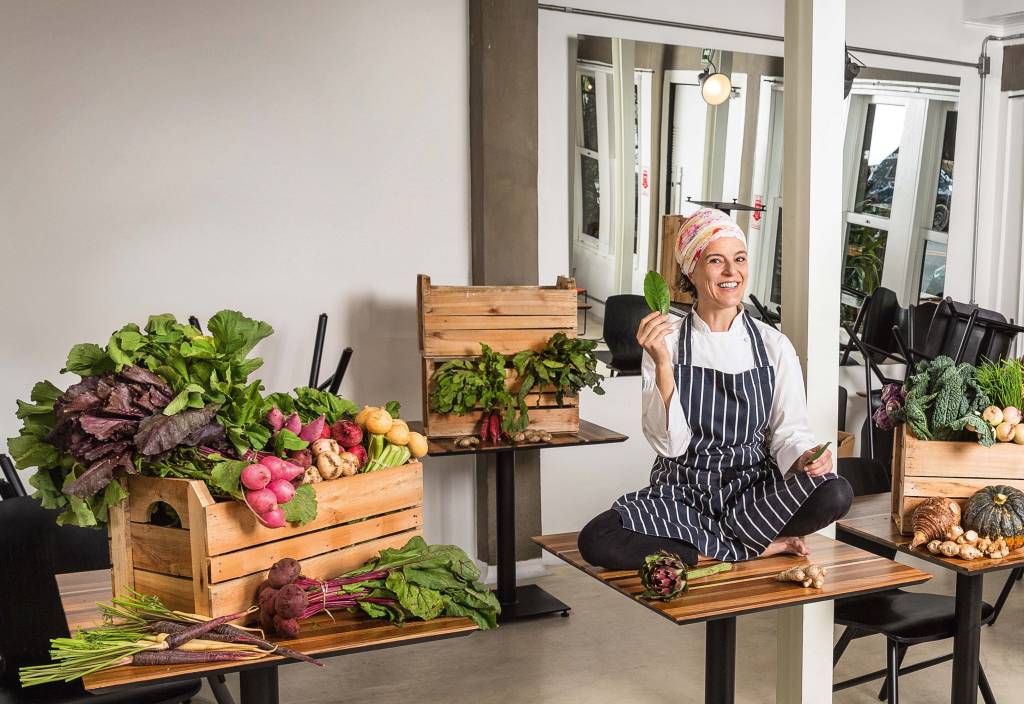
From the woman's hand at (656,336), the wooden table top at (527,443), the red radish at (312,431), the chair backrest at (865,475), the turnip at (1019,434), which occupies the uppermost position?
the woman's hand at (656,336)

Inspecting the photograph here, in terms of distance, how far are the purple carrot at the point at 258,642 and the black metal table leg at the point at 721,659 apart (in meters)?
1.10

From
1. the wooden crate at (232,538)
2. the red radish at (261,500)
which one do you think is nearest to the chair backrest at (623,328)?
the wooden crate at (232,538)

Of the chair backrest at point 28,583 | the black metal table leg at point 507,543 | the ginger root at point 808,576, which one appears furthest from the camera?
the black metal table leg at point 507,543

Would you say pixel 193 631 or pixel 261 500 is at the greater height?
pixel 261 500

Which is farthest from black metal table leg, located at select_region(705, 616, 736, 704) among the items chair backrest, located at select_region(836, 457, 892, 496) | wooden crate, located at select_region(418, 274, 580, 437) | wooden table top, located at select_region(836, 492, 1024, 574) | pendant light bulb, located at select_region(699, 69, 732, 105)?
pendant light bulb, located at select_region(699, 69, 732, 105)

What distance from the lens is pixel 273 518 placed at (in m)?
1.87

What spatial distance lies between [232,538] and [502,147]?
307 centimetres

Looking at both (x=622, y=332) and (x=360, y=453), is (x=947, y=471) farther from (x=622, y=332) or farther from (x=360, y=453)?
(x=622, y=332)

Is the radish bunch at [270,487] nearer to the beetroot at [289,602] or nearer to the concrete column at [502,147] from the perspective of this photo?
the beetroot at [289,602]

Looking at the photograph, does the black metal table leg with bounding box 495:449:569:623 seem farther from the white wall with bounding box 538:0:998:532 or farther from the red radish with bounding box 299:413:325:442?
the red radish with bounding box 299:413:325:442

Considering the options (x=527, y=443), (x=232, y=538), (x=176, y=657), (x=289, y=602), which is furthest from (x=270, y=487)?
(x=527, y=443)

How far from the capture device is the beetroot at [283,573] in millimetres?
1893

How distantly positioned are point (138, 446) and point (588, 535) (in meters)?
1.19

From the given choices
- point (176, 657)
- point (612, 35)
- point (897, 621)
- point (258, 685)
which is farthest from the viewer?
point (612, 35)
